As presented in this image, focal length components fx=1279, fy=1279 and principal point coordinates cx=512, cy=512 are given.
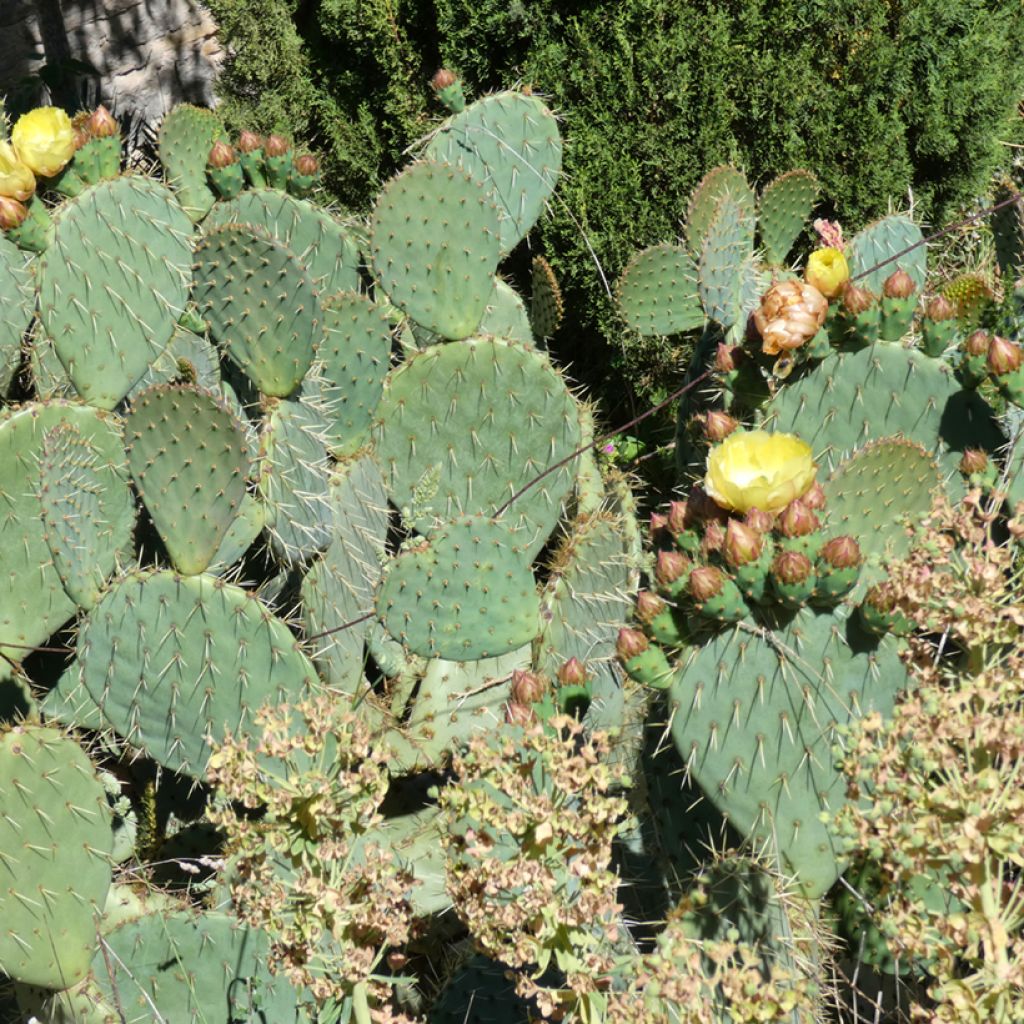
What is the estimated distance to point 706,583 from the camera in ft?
5.07

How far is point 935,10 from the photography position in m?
4.70

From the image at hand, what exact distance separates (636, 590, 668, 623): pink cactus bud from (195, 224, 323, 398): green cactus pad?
3.63ft

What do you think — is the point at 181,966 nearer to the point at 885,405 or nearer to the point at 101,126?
the point at 885,405

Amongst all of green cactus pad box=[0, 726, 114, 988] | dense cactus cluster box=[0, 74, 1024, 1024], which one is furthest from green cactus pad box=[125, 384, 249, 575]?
green cactus pad box=[0, 726, 114, 988]

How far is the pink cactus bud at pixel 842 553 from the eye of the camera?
1561 millimetres

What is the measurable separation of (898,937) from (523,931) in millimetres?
404

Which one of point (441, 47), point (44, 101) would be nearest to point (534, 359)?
point (441, 47)

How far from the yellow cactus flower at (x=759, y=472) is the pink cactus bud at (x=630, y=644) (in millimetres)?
207

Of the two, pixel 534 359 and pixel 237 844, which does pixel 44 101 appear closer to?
pixel 534 359

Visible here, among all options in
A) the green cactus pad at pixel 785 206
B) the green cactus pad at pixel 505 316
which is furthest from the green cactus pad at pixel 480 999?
the green cactus pad at pixel 785 206

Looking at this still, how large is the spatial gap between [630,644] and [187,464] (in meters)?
0.92

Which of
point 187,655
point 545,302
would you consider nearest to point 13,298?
point 187,655

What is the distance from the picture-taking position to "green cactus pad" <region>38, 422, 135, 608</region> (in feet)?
7.13

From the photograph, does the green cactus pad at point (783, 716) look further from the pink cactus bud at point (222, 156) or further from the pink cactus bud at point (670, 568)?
the pink cactus bud at point (222, 156)
